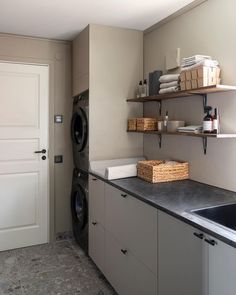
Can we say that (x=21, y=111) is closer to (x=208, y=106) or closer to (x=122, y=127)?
(x=122, y=127)

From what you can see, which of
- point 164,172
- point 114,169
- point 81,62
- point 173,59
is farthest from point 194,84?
point 81,62

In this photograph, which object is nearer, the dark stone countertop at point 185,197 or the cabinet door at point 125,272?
the dark stone countertop at point 185,197

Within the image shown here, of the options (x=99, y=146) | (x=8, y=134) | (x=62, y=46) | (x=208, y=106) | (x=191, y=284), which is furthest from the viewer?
(x=62, y=46)

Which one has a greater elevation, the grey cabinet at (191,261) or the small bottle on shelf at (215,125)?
the small bottle on shelf at (215,125)

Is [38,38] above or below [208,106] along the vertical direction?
above

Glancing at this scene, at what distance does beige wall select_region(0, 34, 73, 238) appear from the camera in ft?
10.7

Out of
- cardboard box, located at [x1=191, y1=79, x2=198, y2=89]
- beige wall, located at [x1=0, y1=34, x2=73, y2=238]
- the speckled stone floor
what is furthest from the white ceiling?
the speckled stone floor

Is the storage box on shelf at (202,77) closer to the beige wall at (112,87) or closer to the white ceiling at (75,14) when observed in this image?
the white ceiling at (75,14)

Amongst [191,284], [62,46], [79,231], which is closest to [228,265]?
[191,284]

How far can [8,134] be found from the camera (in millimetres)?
3146

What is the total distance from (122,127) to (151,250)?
4.90ft

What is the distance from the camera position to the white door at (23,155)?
3.14 m

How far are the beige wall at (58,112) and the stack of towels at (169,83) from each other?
134 cm

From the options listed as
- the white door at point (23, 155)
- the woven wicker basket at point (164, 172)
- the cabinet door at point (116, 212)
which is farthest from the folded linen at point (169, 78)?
the white door at point (23, 155)
